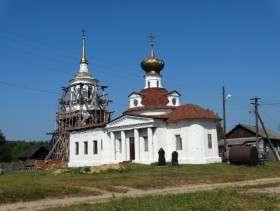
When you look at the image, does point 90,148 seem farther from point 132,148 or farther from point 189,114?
point 189,114

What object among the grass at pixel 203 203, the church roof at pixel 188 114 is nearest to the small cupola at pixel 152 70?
the church roof at pixel 188 114

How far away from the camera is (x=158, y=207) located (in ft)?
33.2

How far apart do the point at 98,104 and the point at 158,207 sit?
47.3 m

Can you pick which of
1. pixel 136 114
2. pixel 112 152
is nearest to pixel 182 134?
pixel 136 114

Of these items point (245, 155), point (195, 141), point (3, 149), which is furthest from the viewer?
point (3, 149)

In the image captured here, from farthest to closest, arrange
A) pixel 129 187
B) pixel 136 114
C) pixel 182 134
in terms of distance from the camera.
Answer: pixel 136 114
pixel 182 134
pixel 129 187

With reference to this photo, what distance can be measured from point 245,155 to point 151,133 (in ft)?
33.5

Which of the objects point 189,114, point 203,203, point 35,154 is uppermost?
point 189,114

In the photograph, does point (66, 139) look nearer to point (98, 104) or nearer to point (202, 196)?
point (98, 104)

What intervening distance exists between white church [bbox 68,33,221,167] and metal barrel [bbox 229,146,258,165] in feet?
13.6

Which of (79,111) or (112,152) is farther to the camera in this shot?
(79,111)

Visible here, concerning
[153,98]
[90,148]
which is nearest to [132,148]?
[153,98]

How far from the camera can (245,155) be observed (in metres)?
30.1

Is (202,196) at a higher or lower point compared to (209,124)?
lower
